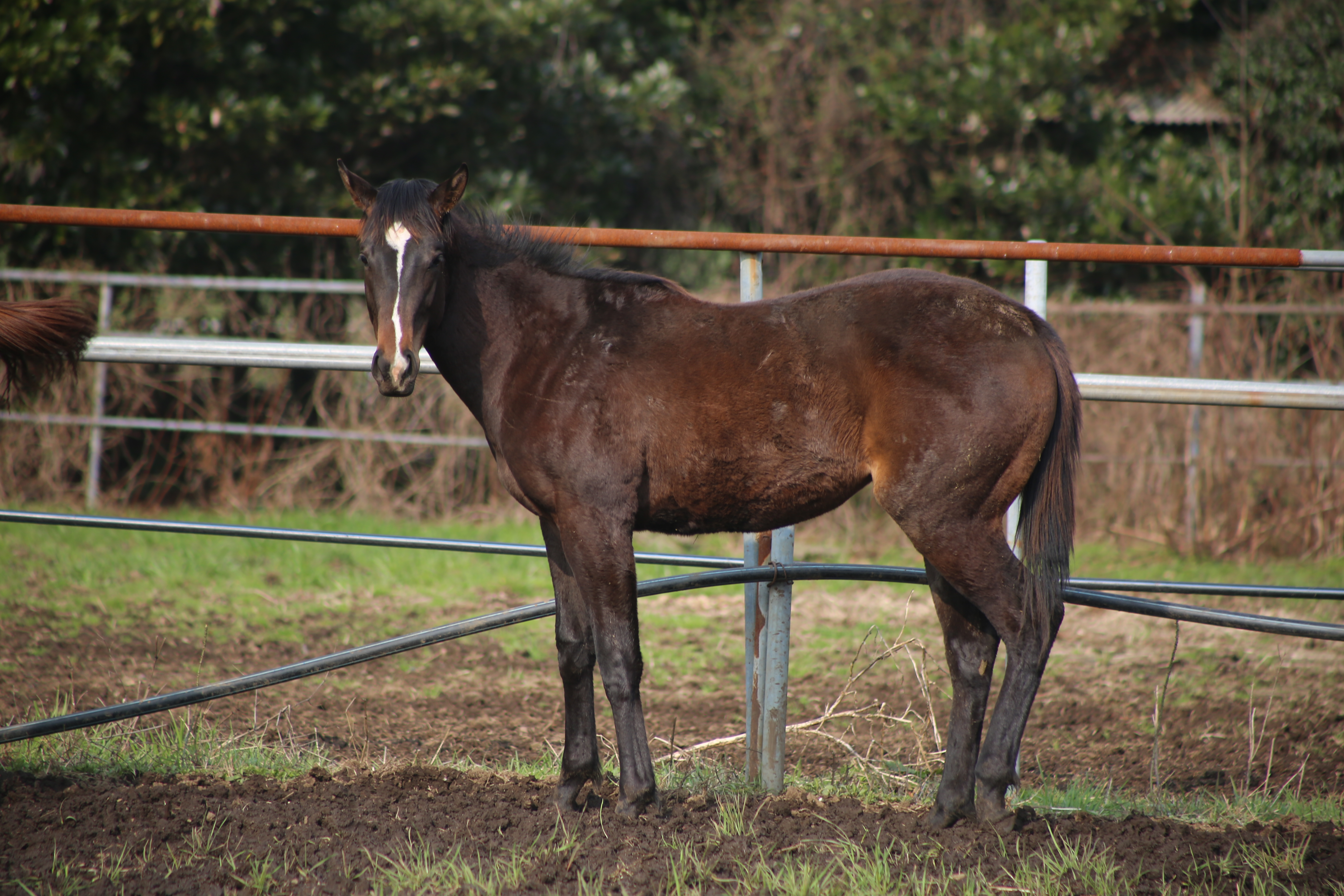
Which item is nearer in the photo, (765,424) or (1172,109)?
(765,424)

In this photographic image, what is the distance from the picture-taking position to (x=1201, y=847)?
243 cm

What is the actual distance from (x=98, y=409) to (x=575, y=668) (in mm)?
7074

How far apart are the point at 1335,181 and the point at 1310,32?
169 cm

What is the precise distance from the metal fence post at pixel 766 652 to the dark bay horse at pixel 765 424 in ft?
1.05

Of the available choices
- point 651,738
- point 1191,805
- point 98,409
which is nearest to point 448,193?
point 651,738

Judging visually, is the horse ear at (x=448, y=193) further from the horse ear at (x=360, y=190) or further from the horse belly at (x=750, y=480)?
the horse belly at (x=750, y=480)

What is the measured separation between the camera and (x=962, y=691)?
270cm

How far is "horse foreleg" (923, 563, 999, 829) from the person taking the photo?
2.61 meters

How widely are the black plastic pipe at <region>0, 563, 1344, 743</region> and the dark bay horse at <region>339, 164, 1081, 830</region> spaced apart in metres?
0.25

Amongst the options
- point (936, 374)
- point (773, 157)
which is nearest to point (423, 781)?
point (936, 374)

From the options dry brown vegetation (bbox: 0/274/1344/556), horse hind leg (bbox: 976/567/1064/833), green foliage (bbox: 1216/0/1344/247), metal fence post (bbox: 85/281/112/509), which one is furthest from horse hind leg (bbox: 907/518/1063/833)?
green foliage (bbox: 1216/0/1344/247)

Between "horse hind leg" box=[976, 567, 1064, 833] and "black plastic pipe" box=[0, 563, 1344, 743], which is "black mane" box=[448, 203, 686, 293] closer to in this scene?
"black plastic pipe" box=[0, 563, 1344, 743]

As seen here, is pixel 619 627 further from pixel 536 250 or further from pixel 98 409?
pixel 98 409

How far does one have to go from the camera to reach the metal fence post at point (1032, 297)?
9.55 feet
